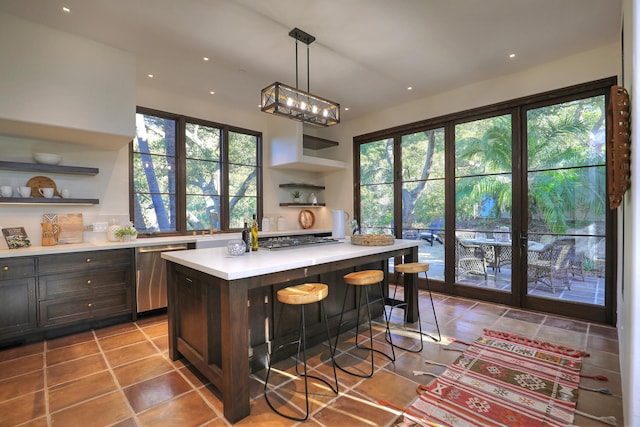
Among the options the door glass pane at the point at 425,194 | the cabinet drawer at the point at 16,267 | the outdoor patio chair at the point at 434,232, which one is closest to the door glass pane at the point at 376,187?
the door glass pane at the point at 425,194

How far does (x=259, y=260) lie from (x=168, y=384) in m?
1.17

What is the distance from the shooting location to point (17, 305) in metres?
2.85

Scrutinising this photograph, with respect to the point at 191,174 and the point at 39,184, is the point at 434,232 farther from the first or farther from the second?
the point at 39,184

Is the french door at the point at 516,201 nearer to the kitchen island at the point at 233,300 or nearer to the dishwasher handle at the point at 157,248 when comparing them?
the kitchen island at the point at 233,300

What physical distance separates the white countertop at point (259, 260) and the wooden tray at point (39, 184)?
2.12m

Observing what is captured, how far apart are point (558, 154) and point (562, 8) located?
1642 millimetres

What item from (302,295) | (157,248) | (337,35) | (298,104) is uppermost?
(337,35)

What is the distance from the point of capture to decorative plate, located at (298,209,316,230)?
6.10m

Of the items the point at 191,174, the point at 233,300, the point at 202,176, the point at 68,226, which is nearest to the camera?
the point at 233,300

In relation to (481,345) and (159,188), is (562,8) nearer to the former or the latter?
(481,345)

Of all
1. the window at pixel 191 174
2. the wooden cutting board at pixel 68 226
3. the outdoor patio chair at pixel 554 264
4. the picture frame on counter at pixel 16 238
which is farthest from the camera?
the window at pixel 191 174

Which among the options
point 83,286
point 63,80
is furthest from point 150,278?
point 63,80

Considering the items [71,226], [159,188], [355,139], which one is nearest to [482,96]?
[355,139]

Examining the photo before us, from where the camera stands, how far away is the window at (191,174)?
425cm
